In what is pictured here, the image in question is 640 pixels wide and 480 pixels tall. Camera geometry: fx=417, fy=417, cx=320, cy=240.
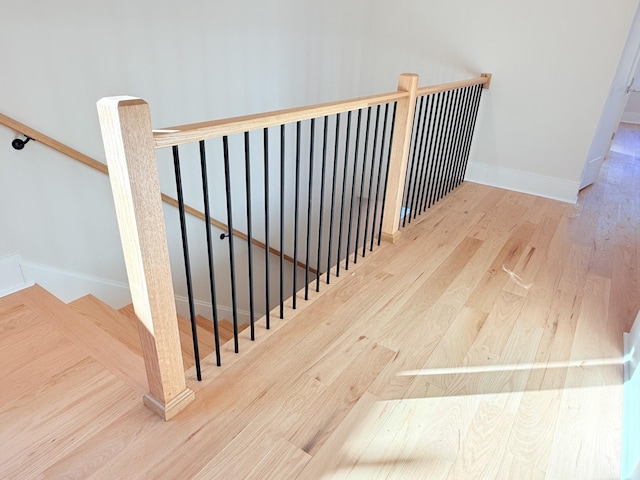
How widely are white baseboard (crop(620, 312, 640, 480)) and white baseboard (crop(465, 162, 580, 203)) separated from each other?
74.7 inches

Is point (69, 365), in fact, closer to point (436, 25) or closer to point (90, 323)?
point (90, 323)

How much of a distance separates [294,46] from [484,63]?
1.59 metres

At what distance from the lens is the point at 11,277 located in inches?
80.3

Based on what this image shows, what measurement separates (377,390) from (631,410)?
2.74 ft

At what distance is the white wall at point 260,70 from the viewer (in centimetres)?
214

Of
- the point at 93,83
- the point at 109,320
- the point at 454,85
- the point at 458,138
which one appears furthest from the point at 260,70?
the point at 109,320

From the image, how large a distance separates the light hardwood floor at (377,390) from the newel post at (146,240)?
5.0 inches

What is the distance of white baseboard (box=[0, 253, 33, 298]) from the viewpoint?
2014 millimetres

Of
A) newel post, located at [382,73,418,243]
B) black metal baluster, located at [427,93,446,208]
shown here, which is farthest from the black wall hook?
black metal baluster, located at [427,93,446,208]

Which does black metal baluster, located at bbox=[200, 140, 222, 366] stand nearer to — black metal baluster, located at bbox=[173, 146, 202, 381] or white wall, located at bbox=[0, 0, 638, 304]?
black metal baluster, located at bbox=[173, 146, 202, 381]

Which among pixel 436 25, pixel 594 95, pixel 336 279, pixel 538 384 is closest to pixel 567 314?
pixel 538 384

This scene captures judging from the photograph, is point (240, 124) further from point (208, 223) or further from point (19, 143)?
point (19, 143)

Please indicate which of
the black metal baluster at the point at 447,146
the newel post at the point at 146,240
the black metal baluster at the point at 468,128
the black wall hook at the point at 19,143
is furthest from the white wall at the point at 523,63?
the newel post at the point at 146,240

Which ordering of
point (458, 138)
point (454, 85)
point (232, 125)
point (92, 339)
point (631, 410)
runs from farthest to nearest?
point (458, 138) → point (454, 85) → point (92, 339) → point (631, 410) → point (232, 125)
